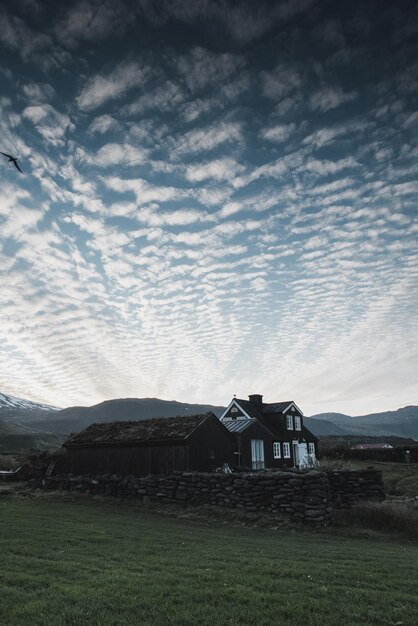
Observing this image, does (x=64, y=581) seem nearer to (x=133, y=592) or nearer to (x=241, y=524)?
(x=133, y=592)

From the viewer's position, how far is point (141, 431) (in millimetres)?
30719

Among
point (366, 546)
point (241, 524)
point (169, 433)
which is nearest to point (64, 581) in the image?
point (366, 546)

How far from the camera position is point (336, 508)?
21.4 meters

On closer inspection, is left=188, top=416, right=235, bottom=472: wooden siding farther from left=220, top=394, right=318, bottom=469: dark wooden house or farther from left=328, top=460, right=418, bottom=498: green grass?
left=328, top=460, right=418, bottom=498: green grass

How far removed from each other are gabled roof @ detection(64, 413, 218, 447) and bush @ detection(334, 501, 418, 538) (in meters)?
11.3

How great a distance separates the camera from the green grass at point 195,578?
7168mm

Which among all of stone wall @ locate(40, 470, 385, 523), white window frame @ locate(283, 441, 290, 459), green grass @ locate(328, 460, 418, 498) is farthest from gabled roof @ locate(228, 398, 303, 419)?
stone wall @ locate(40, 470, 385, 523)

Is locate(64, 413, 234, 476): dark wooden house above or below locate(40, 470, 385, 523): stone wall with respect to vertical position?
above

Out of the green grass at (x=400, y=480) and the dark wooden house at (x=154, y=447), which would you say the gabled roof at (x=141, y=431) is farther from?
the green grass at (x=400, y=480)

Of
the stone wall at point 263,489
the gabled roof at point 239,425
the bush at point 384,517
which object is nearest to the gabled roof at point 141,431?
the stone wall at point 263,489

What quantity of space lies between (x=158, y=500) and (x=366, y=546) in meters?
13.2

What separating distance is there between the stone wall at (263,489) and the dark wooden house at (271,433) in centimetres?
1435

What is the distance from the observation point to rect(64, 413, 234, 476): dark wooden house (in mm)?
28047

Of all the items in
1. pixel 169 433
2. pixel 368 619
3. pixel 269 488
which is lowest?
pixel 368 619
